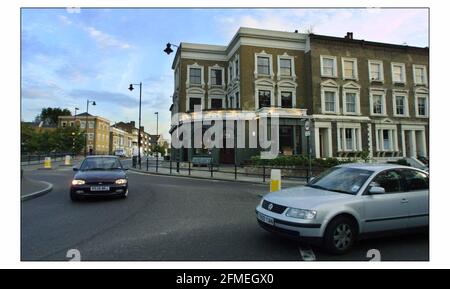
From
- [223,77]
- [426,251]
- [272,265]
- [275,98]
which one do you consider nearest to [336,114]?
[275,98]

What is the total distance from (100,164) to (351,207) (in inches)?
338

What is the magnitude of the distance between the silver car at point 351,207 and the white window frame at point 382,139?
26541mm

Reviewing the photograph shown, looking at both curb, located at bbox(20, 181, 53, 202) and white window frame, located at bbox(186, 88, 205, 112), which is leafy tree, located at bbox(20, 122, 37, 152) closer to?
curb, located at bbox(20, 181, 53, 202)

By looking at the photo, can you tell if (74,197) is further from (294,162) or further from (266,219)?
(294,162)

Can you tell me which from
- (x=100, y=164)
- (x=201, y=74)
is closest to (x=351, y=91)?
(x=201, y=74)

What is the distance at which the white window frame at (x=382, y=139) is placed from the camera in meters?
29.5

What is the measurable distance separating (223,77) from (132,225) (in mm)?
28515

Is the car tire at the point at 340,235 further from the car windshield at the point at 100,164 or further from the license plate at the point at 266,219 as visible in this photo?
the car windshield at the point at 100,164

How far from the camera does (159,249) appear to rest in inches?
186

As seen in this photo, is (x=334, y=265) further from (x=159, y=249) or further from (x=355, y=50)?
(x=355, y=50)

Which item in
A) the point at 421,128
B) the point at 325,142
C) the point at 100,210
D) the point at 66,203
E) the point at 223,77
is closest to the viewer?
the point at 100,210

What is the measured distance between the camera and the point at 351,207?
15.6 ft

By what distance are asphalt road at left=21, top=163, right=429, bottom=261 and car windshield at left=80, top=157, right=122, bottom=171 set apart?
1.65 metres

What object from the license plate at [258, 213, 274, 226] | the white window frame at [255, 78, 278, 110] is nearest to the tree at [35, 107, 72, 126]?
the white window frame at [255, 78, 278, 110]
